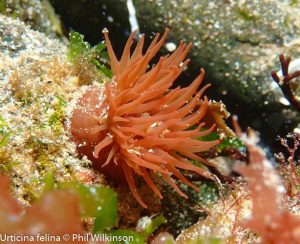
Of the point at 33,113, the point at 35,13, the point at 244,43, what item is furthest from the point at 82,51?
the point at 244,43

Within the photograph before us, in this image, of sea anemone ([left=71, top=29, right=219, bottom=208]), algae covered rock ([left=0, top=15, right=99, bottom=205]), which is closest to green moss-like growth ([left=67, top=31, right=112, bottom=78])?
algae covered rock ([left=0, top=15, right=99, bottom=205])

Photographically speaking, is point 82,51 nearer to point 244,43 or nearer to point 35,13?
point 35,13

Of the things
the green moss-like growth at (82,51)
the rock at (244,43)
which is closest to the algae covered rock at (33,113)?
the green moss-like growth at (82,51)

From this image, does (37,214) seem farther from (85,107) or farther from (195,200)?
(195,200)

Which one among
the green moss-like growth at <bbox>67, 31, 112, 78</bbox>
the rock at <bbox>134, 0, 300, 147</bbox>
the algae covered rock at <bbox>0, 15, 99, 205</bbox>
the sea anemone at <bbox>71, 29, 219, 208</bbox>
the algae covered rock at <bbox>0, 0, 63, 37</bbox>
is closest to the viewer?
the algae covered rock at <bbox>0, 15, 99, 205</bbox>

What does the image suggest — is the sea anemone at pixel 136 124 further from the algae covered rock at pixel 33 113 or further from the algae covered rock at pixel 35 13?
the algae covered rock at pixel 35 13

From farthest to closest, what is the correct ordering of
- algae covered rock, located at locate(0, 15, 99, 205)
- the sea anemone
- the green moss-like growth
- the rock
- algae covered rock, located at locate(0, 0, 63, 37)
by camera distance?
1. algae covered rock, located at locate(0, 0, 63, 37)
2. the rock
3. the green moss-like growth
4. the sea anemone
5. algae covered rock, located at locate(0, 15, 99, 205)

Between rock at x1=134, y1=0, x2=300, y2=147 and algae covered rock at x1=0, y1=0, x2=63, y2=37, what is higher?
rock at x1=134, y1=0, x2=300, y2=147

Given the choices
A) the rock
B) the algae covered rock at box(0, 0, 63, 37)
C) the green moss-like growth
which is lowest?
the algae covered rock at box(0, 0, 63, 37)

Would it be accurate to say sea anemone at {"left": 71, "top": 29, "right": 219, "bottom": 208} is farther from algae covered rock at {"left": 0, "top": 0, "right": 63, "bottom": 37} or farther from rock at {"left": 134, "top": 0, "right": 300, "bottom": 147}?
algae covered rock at {"left": 0, "top": 0, "right": 63, "bottom": 37}
